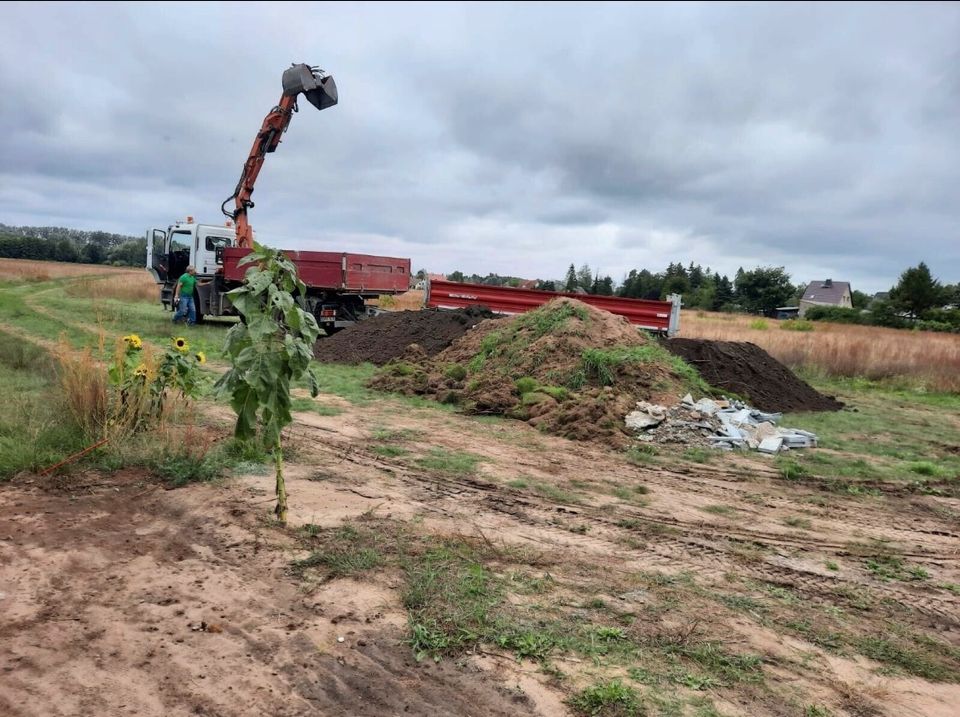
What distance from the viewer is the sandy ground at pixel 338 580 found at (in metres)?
2.79

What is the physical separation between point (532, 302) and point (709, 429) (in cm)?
808

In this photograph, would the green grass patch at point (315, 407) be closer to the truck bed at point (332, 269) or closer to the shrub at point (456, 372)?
the shrub at point (456, 372)

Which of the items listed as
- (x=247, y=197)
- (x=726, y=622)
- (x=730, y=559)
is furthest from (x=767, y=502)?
(x=247, y=197)

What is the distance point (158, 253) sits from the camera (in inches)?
765

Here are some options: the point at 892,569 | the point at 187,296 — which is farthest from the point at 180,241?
the point at 892,569

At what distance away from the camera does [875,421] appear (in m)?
11.2

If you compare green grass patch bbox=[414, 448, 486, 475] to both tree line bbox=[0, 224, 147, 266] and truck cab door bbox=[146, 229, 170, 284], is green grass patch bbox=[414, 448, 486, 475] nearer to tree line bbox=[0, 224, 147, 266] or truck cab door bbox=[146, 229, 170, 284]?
truck cab door bbox=[146, 229, 170, 284]

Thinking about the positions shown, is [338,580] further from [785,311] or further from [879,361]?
[785,311]

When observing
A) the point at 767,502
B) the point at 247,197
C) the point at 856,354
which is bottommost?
the point at 767,502

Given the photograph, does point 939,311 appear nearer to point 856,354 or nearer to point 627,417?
point 856,354

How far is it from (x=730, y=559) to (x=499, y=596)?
196 centimetres

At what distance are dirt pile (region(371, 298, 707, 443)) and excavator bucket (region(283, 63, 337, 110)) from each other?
739cm

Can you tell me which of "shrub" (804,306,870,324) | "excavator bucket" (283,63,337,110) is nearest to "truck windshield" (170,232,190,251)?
"excavator bucket" (283,63,337,110)

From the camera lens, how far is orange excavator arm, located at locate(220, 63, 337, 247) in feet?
51.0
